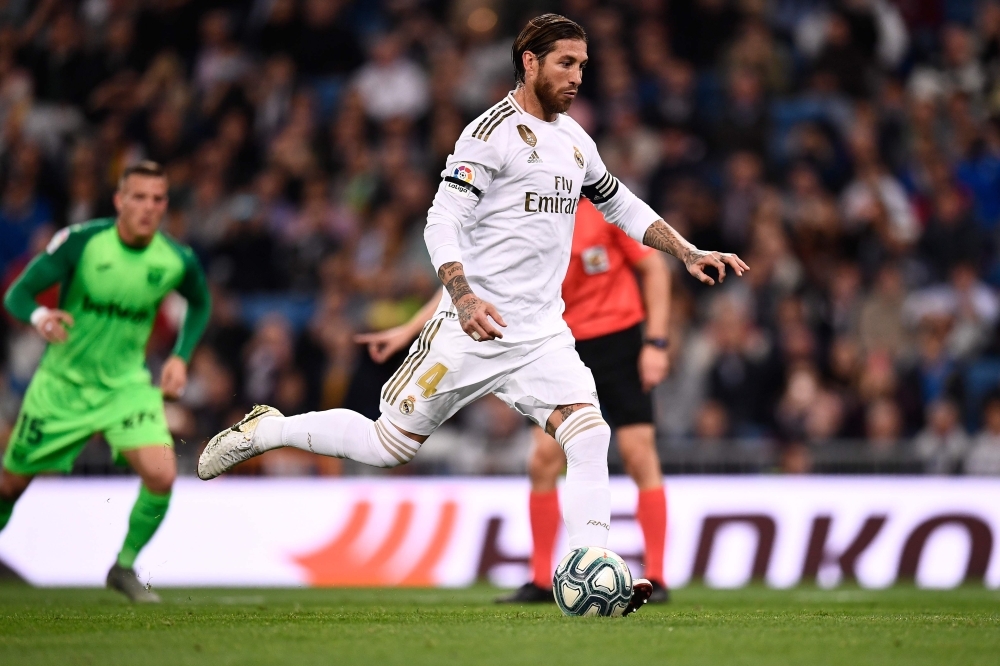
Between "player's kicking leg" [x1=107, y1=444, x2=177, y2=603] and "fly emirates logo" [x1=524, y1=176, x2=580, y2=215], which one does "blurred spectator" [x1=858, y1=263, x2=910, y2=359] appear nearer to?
"player's kicking leg" [x1=107, y1=444, x2=177, y2=603]

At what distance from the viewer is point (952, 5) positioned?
17.7 m

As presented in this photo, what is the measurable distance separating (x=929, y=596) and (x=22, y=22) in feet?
42.2

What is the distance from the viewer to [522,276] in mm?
6570

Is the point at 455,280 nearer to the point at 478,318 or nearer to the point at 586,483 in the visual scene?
the point at 478,318

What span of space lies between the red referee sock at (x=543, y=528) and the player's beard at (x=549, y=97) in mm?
2853

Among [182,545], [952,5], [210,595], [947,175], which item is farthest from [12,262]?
[952,5]

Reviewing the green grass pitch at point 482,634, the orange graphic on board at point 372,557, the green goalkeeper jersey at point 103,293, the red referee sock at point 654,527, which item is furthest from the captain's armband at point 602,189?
the orange graphic on board at point 372,557

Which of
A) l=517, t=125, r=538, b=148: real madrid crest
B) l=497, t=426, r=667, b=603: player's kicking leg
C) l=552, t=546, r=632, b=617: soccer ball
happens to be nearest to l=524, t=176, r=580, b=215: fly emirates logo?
l=517, t=125, r=538, b=148: real madrid crest

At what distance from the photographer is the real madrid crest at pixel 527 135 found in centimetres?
652

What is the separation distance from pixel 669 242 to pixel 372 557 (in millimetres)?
5696

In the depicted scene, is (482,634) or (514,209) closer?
(482,634)

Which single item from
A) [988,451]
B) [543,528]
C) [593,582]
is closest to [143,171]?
[543,528]

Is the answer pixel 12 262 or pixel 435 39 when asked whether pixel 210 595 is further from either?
pixel 435 39

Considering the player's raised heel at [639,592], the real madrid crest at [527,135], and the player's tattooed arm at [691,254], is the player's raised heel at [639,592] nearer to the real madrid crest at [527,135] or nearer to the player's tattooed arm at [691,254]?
the player's tattooed arm at [691,254]
